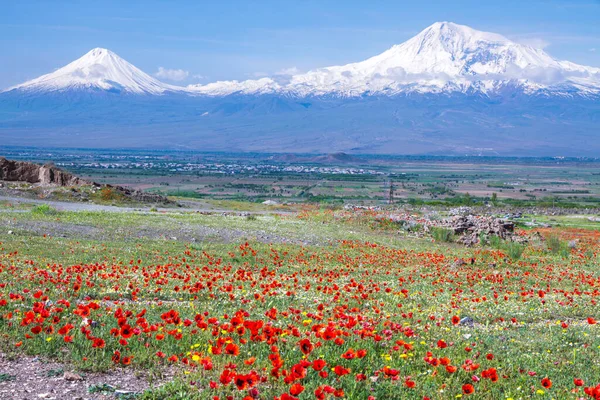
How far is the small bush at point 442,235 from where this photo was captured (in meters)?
34.5

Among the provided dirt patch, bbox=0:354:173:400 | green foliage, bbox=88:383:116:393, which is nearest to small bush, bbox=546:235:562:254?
dirt patch, bbox=0:354:173:400

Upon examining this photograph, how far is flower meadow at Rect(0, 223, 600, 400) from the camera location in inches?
257

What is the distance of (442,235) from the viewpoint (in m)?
34.5

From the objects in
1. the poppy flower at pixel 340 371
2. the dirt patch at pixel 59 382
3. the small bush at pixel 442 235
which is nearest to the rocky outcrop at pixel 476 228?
the small bush at pixel 442 235

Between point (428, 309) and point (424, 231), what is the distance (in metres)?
27.3

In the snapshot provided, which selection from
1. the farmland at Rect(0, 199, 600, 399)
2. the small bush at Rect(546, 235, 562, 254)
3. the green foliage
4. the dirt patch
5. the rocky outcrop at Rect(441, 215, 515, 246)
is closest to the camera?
the dirt patch

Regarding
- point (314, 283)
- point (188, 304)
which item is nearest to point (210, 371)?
point (188, 304)

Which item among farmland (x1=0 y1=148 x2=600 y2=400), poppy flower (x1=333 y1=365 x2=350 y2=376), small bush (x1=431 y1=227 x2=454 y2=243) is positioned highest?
poppy flower (x1=333 y1=365 x2=350 y2=376)

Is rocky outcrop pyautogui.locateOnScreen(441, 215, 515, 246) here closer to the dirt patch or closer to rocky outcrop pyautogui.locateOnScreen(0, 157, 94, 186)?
the dirt patch

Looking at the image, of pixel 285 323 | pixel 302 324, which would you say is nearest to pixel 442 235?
pixel 302 324

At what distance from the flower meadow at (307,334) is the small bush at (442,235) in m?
18.3

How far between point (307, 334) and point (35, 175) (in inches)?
2061

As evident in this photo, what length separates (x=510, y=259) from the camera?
23156 millimetres

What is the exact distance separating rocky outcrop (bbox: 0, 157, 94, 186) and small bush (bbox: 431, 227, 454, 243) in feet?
103
